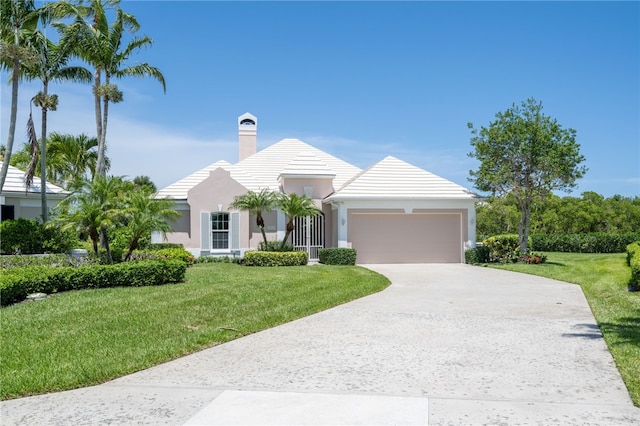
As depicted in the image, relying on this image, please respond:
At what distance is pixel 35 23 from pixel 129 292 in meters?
14.3

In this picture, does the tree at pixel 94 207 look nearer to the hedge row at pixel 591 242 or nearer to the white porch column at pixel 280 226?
the white porch column at pixel 280 226

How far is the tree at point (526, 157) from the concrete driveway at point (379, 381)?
546 inches

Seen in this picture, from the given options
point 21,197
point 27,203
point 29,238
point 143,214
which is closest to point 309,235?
point 143,214

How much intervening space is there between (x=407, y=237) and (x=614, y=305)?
1296 centimetres

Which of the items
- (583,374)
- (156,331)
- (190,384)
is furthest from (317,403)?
(156,331)

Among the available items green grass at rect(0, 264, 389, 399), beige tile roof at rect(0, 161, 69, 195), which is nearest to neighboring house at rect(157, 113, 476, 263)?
beige tile roof at rect(0, 161, 69, 195)

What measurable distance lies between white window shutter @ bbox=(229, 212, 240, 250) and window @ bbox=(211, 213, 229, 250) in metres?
0.31

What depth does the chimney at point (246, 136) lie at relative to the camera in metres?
31.5

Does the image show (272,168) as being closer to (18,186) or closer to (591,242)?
(18,186)

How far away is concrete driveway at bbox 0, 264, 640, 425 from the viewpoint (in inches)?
195

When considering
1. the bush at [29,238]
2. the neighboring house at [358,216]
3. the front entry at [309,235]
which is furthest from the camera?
the front entry at [309,235]

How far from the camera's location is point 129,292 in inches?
500

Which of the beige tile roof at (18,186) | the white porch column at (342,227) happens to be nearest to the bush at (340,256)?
the white porch column at (342,227)

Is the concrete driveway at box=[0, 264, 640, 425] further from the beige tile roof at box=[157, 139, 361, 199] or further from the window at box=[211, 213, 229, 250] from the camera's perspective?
the beige tile roof at box=[157, 139, 361, 199]
